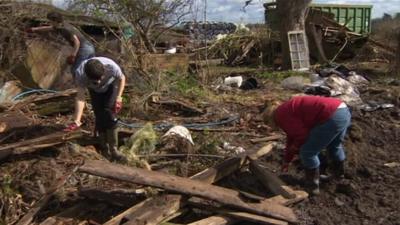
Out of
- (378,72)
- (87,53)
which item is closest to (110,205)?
(87,53)

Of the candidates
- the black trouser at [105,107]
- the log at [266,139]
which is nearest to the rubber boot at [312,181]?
the log at [266,139]

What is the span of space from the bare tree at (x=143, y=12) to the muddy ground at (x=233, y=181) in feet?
12.1

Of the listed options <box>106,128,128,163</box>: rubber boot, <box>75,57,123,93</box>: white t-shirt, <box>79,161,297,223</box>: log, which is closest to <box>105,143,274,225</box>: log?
<box>79,161,297,223</box>: log

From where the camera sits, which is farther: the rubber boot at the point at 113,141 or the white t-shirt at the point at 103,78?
the rubber boot at the point at 113,141

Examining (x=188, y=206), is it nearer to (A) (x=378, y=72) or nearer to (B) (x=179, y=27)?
(B) (x=179, y=27)

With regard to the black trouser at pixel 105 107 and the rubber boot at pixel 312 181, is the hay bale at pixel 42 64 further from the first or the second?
the rubber boot at pixel 312 181

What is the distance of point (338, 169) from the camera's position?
20.2 feet

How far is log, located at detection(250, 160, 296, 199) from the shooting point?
5.54 m

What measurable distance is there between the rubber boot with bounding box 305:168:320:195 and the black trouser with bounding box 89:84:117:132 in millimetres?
2263

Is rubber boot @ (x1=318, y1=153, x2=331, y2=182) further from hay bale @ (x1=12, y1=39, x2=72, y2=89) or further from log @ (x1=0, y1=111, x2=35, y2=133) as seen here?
hay bale @ (x1=12, y1=39, x2=72, y2=89)

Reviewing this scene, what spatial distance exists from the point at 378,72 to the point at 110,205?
11408mm

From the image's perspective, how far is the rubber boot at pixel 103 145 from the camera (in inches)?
260

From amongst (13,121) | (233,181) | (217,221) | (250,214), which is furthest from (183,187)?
(13,121)

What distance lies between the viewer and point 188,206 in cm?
527
